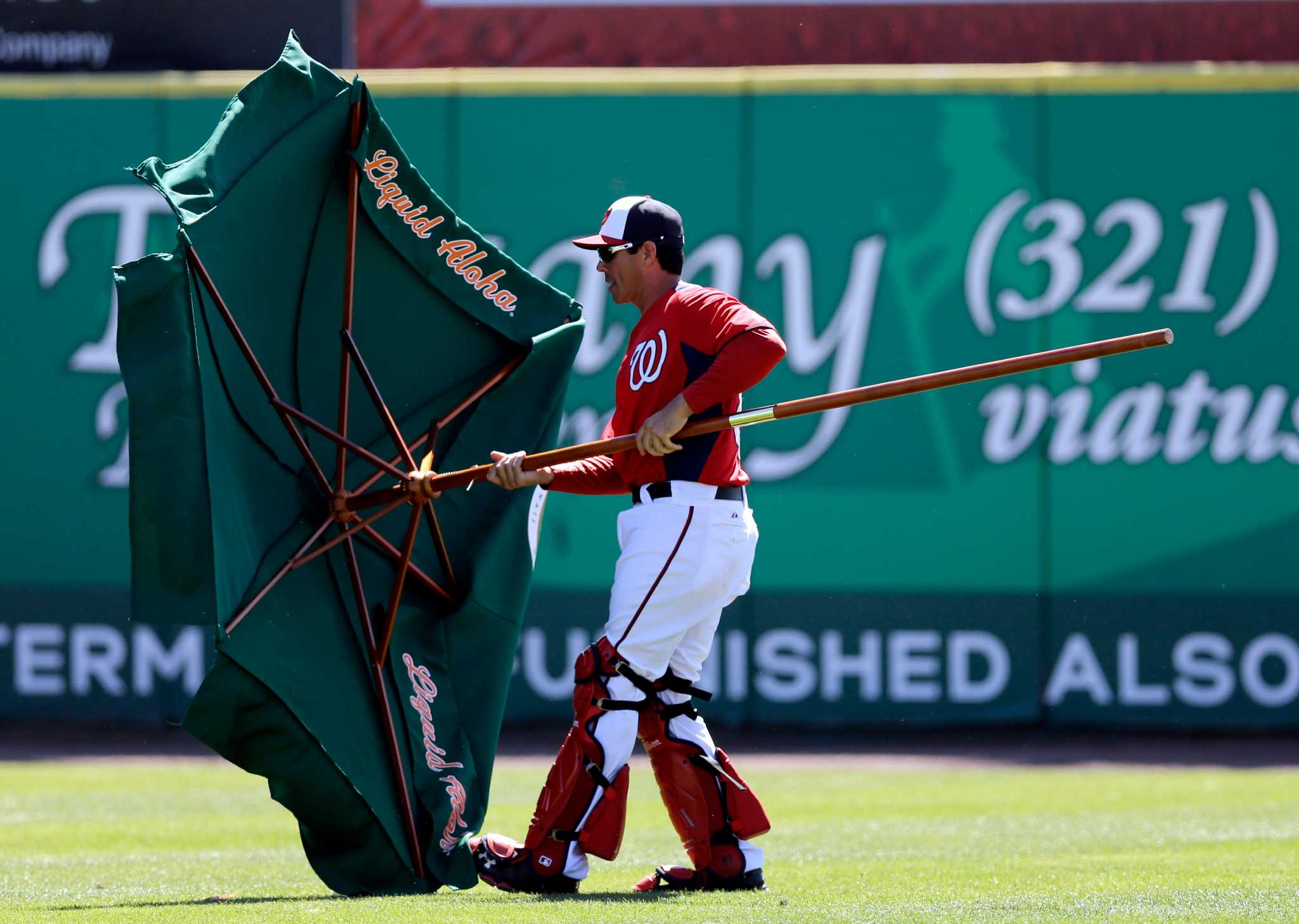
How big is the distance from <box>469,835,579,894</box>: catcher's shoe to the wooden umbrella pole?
110cm

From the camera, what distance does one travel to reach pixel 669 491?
5.48 metres

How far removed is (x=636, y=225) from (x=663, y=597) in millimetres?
1148

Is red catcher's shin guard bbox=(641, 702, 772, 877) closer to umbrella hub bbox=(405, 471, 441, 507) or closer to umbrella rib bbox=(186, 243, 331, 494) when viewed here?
umbrella hub bbox=(405, 471, 441, 507)

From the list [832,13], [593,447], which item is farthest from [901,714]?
[593,447]

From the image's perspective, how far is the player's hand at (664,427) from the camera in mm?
5273

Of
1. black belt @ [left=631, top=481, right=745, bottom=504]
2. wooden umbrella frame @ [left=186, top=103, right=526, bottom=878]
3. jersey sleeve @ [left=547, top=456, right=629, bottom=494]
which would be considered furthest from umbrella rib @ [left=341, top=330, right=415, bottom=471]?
black belt @ [left=631, top=481, right=745, bottom=504]

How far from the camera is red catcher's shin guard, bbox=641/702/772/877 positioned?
5488 millimetres

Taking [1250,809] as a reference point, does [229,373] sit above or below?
above

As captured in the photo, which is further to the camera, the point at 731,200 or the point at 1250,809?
the point at 731,200

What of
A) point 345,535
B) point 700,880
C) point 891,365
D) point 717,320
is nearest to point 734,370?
point 717,320

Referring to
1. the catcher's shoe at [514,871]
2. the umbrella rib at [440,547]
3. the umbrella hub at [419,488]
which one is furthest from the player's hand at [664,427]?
the catcher's shoe at [514,871]

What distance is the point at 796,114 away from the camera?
12047 millimetres

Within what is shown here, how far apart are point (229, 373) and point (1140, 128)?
811 centimetres

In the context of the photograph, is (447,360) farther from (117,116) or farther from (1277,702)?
(1277,702)
